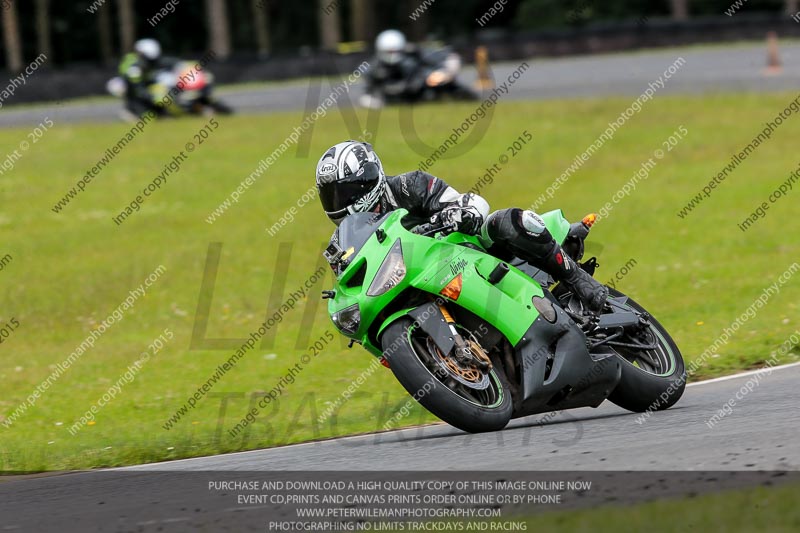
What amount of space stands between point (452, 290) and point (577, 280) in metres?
1.06

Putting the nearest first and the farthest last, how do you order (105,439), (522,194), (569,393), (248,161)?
(569,393) < (105,439) < (522,194) < (248,161)

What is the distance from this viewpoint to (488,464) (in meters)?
5.85

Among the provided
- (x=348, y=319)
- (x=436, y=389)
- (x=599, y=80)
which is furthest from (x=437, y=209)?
(x=599, y=80)

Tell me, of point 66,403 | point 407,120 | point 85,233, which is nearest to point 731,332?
point 66,403

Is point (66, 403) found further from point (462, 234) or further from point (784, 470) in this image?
point (784, 470)

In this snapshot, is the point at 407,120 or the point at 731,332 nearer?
the point at 731,332

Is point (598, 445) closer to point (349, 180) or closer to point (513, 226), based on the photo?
point (513, 226)

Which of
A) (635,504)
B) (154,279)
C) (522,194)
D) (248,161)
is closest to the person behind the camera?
(635,504)

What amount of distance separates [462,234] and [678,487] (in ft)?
7.80

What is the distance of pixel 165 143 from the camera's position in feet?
85.7

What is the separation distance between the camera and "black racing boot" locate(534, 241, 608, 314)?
7.21 m

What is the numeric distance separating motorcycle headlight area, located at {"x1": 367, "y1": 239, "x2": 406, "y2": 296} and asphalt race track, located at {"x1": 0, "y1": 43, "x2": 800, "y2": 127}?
68.1ft

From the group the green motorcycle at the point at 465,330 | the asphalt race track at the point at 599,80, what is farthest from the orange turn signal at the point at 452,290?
the asphalt race track at the point at 599,80

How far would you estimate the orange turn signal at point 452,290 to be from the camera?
6.58 m
